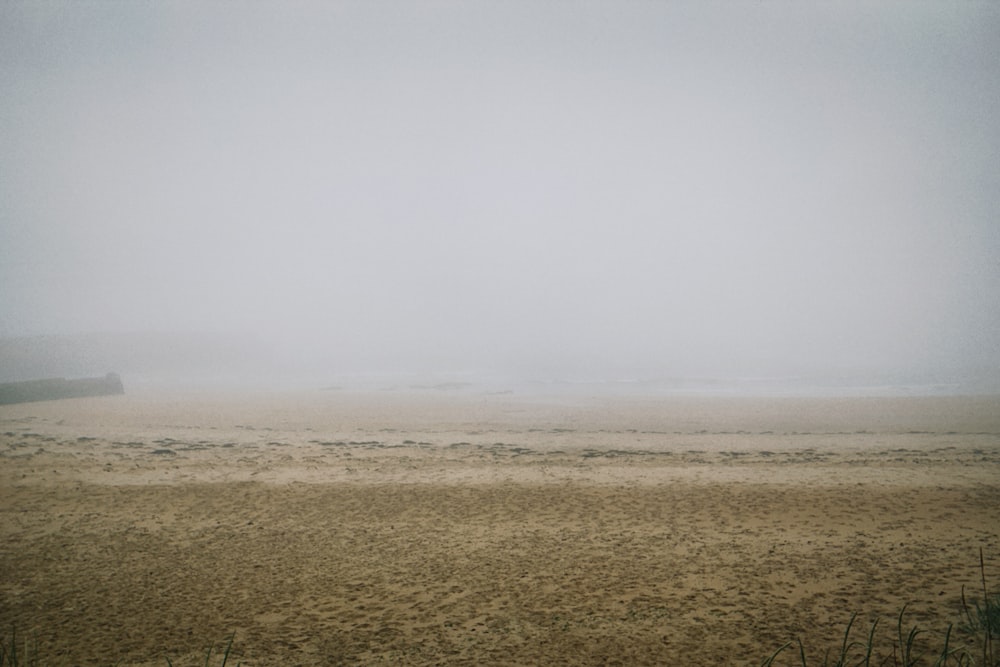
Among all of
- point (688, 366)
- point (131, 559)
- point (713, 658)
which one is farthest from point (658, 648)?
point (688, 366)

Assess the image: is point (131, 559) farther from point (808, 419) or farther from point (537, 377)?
point (537, 377)

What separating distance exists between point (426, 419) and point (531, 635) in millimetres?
17268

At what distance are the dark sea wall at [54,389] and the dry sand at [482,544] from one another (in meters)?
14.0

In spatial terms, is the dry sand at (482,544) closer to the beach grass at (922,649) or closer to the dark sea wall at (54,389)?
the beach grass at (922,649)

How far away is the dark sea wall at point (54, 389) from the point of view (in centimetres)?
2689

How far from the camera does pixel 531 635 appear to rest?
18.5ft

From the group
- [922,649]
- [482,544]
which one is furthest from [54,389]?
[922,649]

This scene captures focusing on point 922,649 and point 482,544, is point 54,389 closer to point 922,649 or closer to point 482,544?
point 482,544

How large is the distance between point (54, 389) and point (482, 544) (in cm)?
3490

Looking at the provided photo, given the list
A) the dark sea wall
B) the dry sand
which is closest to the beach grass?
the dry sand

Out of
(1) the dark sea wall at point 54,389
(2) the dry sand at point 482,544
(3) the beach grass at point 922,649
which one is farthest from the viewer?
(1) the dark sea wall at point 54,389

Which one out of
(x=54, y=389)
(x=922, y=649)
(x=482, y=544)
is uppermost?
(x=54, y=389)

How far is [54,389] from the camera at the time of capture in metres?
30.5

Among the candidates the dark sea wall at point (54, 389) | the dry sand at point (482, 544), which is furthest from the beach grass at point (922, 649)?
the dark sea wall at point (54, 389)
